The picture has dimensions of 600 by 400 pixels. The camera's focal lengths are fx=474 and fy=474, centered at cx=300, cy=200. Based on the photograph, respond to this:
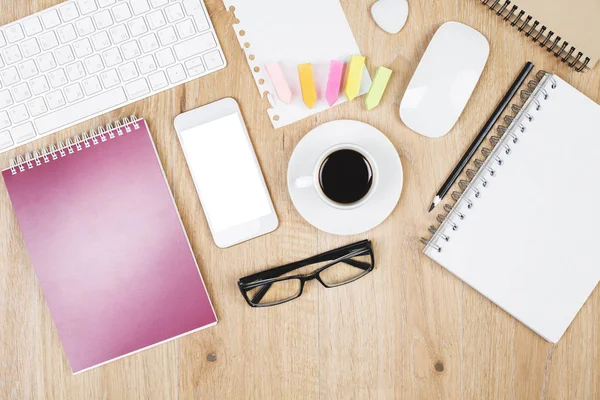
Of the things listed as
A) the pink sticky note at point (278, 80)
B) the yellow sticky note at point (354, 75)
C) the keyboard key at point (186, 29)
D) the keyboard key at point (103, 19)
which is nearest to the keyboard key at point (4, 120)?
the keyboard key at point (103, 19)

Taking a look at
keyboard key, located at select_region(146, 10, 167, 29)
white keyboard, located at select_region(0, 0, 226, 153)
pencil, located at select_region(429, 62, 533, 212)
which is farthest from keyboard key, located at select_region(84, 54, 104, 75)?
pencil, located at select_region(429, 62, 533, 212)

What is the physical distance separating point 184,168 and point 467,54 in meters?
0.49

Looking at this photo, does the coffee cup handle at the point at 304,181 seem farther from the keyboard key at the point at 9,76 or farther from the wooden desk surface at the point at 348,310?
the keyboard key at the point at 9,76

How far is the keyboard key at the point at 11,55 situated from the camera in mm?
775

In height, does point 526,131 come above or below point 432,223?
above

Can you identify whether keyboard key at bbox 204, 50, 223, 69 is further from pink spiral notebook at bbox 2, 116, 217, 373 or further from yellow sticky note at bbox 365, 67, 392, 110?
yellow sticky note at bbox 365, 67, 392, 110

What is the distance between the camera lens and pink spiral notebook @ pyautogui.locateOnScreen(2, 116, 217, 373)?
2.52ft

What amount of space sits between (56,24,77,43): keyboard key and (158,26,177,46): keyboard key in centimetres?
14

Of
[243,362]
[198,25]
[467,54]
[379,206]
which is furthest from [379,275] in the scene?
[198,25]

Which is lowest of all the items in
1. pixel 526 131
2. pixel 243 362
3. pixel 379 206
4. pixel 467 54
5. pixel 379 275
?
pixel 243 362

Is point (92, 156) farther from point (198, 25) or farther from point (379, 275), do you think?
point (379, 275)

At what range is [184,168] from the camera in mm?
775

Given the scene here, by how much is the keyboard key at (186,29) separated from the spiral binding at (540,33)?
0.47m

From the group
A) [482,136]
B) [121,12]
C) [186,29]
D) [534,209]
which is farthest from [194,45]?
[534,209]
